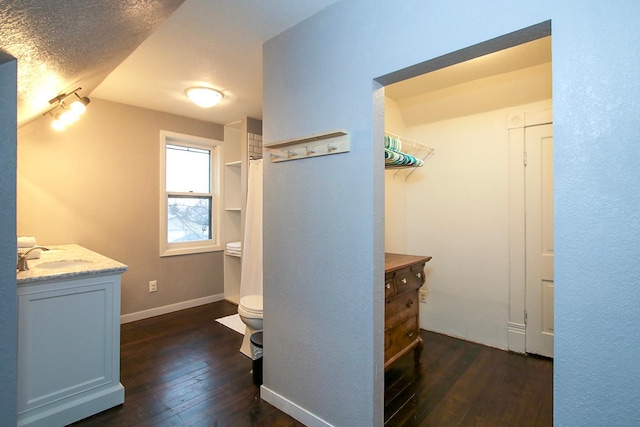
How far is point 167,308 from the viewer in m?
3.60

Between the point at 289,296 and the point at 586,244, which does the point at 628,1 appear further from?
the point at 289,296

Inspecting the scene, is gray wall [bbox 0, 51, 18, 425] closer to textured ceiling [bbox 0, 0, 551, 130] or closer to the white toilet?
textured ceiling [bbox 0, 0, 551, 130]

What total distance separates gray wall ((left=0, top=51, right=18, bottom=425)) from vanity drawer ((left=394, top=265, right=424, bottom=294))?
2.00 metres

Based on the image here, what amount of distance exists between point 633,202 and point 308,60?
5.16ft

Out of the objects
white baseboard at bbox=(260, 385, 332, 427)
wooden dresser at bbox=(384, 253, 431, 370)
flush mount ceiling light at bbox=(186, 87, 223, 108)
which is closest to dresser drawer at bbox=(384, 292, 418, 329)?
wooden dresser at bbox=(384, 253, 431, 370)

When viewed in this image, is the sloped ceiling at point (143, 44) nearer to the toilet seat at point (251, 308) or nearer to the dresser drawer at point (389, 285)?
the dresser drawer at point (389, 285)

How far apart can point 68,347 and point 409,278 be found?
86.4 inches

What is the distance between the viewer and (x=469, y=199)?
2.89m

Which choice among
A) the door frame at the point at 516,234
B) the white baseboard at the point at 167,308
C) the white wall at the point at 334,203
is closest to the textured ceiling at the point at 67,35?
the white wall at the point at 334,203

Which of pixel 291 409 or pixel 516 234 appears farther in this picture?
pixel 516 234

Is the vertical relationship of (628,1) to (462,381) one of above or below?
above

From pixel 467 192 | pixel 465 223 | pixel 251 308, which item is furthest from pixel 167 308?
pixel 467 192

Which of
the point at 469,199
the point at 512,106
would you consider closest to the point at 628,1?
the point at 512,106

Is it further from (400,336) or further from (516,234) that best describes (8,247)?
(516,234)
